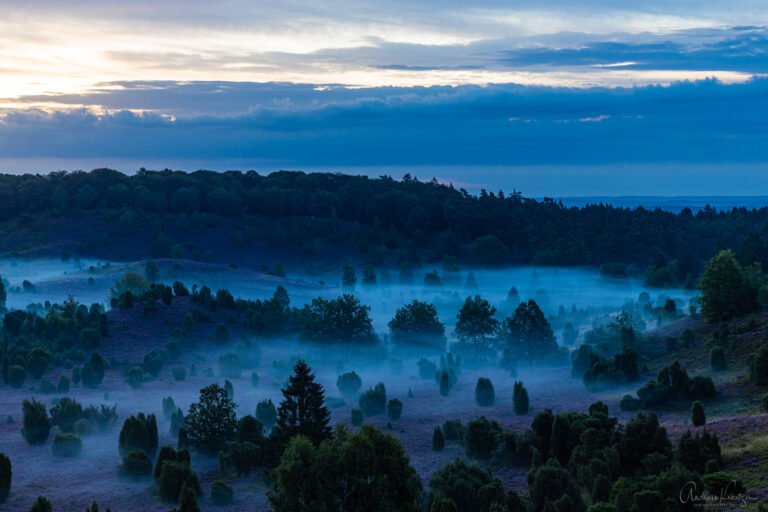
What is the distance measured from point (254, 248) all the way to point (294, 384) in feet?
378

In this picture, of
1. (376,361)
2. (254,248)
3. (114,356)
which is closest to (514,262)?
(254,248)

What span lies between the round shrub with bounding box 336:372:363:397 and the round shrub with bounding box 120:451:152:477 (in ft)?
81.7

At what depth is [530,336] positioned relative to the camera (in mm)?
80062

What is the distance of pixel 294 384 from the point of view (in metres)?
45.5

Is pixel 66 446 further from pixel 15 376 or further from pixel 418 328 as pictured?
pixel 418 328

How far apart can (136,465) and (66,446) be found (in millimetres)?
6582

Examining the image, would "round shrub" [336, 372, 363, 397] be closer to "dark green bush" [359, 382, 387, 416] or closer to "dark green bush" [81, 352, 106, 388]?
"dark green bush" [359, 382, 387, 416]

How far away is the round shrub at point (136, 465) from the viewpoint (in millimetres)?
45812

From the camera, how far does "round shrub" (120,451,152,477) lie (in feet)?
150

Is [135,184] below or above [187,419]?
above

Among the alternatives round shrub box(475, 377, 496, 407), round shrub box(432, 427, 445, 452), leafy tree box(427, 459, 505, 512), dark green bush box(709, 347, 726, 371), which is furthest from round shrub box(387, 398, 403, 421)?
dark green bush box(709, 347, 726, 371)

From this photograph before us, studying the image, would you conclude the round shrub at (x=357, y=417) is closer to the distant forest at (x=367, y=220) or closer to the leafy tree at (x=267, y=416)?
the leafy tree at (x=267, y=416)

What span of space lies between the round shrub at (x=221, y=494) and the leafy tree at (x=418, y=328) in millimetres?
47213

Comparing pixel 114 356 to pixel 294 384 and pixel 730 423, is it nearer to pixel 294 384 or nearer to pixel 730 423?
pixel 294 384
